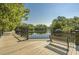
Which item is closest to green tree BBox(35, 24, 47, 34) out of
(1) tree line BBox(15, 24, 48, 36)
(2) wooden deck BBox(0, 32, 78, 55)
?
(1) tree line BBox(15, 24, 48, 36)

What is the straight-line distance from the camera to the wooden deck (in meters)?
3.33

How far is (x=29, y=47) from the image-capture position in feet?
11.1

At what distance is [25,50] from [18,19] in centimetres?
39

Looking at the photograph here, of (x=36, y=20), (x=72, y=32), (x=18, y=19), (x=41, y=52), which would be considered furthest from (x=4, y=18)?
(x=72, y=32)

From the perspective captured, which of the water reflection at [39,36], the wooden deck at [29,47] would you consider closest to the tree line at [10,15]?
the wooden deck at [29,47]

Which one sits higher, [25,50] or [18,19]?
[18,19]

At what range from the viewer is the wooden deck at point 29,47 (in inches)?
131

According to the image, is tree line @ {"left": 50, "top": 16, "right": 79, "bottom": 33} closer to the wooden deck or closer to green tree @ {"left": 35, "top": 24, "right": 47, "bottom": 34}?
green tree @ {"left": 35, "top": 24, "right": 47, "bottom": 34}

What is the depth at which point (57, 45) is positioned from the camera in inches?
134

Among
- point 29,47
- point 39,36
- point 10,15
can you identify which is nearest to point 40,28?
point 39,36

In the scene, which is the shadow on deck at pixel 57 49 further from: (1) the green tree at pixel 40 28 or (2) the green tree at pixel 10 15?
(2) the green tree at pixel 10 15
